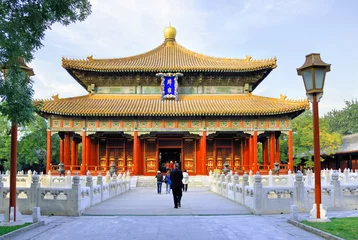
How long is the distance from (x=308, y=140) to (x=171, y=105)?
18.8 metres

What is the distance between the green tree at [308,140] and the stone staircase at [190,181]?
18.5 m

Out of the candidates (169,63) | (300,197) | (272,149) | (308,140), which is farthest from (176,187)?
(308,140)

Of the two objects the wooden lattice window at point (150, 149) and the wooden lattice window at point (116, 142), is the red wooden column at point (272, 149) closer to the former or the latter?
the wooden lattice window at point (150, 149)

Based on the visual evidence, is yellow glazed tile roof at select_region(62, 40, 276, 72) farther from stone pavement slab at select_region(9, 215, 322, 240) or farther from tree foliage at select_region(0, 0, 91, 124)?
tree foliage at select_region(0, 0, 91, 124)

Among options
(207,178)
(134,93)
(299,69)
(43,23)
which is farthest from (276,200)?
(134,93)

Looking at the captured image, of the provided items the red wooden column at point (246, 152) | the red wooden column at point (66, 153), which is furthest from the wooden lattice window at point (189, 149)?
the red wooden column at point (66, 153)

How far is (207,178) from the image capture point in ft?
98.4

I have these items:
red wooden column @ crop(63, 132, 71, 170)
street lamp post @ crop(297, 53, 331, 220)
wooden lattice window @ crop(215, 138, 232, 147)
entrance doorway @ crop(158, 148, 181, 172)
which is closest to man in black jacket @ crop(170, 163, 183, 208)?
street lamp post @ crop(297, 53, 331, 220)

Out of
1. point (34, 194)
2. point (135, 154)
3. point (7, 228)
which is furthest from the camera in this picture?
point (135, 154)

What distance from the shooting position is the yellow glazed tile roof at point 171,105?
31141 millimetres

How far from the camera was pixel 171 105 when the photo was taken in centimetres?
3322

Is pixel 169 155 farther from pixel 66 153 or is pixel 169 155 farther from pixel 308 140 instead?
pixel 308 140

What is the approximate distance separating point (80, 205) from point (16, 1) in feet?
23.7

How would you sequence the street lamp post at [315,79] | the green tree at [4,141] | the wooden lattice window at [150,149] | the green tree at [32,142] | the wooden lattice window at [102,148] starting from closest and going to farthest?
the street lamp post at [315,79]
the wooden lattice window at [150,149]
the wooden lattice window at [102,148]
the green tree at [4,141]
the green tree at [32,142]
